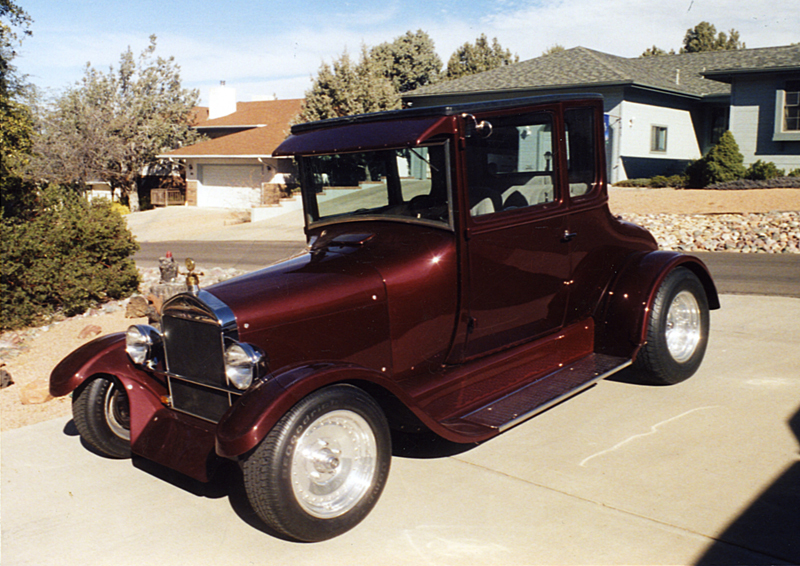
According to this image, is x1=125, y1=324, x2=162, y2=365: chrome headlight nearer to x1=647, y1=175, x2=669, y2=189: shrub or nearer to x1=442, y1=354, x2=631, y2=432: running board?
x1=442, y1=354, x2=631, y2=432: running board

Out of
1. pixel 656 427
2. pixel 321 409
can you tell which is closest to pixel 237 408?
pixel 321 409

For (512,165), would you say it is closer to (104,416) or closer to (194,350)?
(194,350)

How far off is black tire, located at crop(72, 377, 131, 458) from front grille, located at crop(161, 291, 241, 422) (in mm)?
561

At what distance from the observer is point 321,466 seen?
3264 mm

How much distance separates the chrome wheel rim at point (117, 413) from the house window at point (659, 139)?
23909 millimetres

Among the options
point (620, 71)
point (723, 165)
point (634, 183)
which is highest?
point (620, 71)

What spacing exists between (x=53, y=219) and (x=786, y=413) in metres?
8.22

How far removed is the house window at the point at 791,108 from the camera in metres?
21.7

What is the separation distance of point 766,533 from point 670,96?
25.1 meters

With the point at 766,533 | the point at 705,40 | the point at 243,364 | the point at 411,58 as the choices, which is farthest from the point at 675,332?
the point at 705,40

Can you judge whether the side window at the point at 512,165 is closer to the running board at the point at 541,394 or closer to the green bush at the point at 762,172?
the running board at the point at 541,394


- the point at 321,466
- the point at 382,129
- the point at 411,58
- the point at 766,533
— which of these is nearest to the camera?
the point at 766,533

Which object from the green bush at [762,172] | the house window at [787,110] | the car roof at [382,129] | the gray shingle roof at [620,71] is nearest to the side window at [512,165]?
the car roof at [382,129]

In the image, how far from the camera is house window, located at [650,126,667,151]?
24.9 meters
